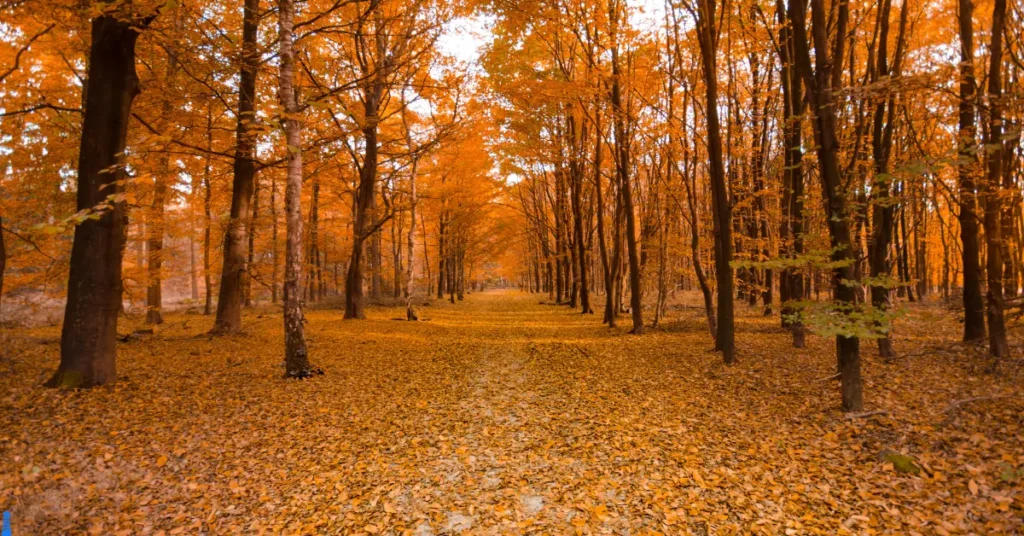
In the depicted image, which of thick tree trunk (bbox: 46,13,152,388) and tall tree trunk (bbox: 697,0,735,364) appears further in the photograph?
tall tree trunk (bbox: 697,0,735,364)

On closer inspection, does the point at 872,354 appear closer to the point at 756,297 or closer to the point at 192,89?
the point at 756,297

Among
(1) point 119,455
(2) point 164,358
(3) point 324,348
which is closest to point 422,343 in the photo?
(3) point 324,348

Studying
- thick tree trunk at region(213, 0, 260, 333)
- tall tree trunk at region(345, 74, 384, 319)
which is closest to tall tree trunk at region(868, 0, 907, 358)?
tall tree trunk at region(345, 74, 384, 319)

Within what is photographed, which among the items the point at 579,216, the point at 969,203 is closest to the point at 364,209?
the point at 579,216

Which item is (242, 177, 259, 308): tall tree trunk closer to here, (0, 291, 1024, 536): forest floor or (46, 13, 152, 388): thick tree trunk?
(0, 291, 1024, 536): forest floor

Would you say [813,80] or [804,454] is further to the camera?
[813,80]

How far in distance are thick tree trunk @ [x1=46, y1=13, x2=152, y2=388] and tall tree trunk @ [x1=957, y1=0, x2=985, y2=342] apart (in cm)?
1178

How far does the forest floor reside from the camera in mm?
3637

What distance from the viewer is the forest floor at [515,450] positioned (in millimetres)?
3637

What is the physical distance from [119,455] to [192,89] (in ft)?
29.1

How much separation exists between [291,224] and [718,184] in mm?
8011

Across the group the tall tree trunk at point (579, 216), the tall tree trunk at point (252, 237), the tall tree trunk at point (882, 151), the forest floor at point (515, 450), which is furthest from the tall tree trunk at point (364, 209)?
the tall tree trunk at point (882, 151)

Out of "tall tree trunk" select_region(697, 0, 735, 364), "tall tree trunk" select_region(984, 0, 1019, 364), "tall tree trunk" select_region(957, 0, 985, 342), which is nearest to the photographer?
"tall tree trunk" select_region(984, 0, 1019, 364)

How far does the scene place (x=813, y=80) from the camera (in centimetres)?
581
